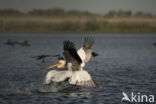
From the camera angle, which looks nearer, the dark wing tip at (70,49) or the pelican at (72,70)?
the dark wing tip at (70,49)

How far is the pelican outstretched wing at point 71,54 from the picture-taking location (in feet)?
39.2

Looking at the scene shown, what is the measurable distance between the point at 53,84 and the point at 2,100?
239 centimetres

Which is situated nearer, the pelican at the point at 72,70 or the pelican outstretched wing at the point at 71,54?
the pelican outstretched wing at the point at 71,54

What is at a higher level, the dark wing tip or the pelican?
the dark wing tip

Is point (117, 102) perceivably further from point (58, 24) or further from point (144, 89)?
point (58, 24)

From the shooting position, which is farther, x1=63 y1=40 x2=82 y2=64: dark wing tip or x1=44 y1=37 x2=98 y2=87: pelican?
x1=44 y1=37 x2=98 y2=87: pelican

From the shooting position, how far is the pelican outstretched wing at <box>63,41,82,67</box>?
39.2 ft

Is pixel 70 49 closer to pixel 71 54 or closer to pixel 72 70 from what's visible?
pixel 71 54

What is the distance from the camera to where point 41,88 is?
14031 mm

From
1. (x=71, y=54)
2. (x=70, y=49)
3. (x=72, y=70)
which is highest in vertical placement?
(x=70, y=49)

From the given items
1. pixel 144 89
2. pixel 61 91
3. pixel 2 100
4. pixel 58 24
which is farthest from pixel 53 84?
pixel 58 24

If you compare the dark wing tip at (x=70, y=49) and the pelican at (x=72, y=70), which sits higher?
the dark wing tip at (x=70, y=49)

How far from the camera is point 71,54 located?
40.4 ft

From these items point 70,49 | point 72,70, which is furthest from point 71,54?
point 72,70
